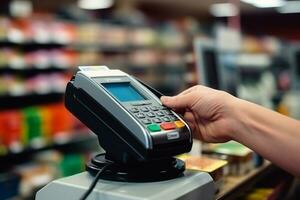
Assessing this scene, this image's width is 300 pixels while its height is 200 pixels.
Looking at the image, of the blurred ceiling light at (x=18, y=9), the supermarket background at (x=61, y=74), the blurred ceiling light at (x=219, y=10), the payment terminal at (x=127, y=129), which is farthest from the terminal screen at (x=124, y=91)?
the blurred ceiling light at (x=219, y=10)

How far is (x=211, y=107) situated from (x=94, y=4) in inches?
288

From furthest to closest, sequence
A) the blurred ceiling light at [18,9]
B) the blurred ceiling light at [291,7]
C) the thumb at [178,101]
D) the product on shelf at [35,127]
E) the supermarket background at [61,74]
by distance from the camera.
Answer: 1. the blurred ceiling light at [291,7]
2. the blurred ceiling light at [18,9]
3. the product on shelf at [35,127]
4. the supermarket background at [61,74]
5. the thumb at [178,101]

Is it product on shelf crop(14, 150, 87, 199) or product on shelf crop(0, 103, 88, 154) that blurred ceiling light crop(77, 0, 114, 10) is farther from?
product on shelf crop(14, 150, 87, 199)

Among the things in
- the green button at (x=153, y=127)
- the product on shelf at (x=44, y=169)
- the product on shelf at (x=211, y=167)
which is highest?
the green button at (x=153, y=127)

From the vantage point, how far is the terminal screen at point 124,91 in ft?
2.69

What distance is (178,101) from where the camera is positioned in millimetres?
915

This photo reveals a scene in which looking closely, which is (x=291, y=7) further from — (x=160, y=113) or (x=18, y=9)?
(x=160, y=113)

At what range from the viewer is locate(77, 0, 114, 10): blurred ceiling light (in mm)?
7608

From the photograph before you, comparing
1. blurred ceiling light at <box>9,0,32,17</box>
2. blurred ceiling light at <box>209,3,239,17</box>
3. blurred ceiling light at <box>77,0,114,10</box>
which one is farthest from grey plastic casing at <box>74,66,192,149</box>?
blurred ceiling light at <box>209,3,239,17</box>

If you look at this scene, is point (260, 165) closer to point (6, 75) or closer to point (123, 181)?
point (123, 181)

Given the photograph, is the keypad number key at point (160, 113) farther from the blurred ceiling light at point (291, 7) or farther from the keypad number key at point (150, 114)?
the blurred ceiling light at point (291, 7)

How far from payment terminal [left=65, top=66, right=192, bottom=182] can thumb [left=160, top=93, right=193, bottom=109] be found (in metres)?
0.03

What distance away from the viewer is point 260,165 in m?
1.33

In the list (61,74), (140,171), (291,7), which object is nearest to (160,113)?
(140,171)
